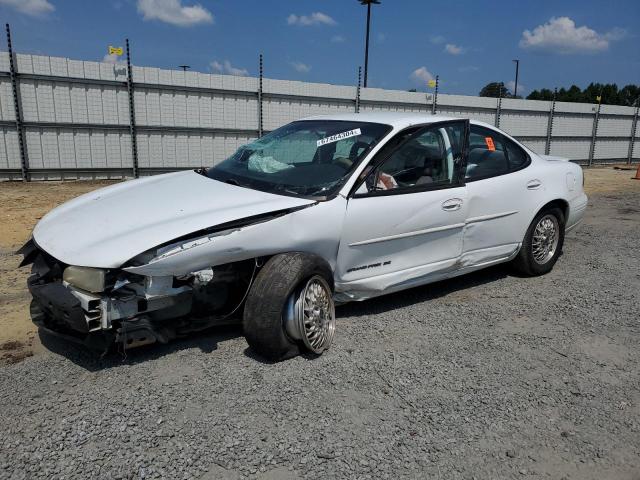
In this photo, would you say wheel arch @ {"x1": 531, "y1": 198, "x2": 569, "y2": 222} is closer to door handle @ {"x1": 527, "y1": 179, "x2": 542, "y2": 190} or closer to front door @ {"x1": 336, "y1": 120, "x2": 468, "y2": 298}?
door handle @ {"x1": 527, "y1": 179, "x2": 542, "y2": 190}

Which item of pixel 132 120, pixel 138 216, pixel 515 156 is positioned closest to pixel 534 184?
pixel 515 156

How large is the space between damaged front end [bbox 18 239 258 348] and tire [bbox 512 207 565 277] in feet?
9.87

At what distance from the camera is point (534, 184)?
5.02m

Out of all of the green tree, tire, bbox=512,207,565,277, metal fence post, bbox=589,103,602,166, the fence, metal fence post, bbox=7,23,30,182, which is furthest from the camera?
the green tree

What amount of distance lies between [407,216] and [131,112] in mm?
9579

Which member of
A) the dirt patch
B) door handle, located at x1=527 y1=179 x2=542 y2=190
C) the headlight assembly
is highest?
door handle, located at x1=527 y1=179 x2=542 y2=190

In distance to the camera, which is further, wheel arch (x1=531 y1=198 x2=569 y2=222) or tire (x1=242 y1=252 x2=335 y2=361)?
wheel arch (x1=531 y1=198 x2=569 y2=222)

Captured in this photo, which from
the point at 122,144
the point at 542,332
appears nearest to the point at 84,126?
the point at 122,144

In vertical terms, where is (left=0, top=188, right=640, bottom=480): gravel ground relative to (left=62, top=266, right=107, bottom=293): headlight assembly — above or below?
below

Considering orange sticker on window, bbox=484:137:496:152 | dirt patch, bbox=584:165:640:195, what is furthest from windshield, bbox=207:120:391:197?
dirt patch, bbox=584:165:640:195

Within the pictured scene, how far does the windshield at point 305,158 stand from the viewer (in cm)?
371

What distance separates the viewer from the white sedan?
2.96 meters

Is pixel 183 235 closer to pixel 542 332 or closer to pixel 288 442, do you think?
pixel 288 442

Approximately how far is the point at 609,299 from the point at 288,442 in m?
3.54
